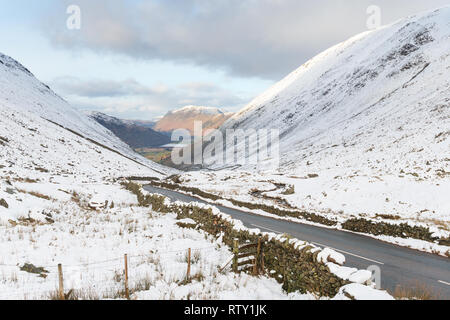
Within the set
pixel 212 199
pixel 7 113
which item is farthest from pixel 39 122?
pixel 212 199

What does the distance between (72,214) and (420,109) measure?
6463cm

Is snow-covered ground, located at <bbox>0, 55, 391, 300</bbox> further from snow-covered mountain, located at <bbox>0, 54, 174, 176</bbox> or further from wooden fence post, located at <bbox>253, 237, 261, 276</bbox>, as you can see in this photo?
snow-covered mountain, located at <bbox>0, 54, 174, 176</bbox>

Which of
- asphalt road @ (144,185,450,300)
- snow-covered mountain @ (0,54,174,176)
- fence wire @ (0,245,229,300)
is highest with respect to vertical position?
snow-covered mountain @ (0,54,174,176)

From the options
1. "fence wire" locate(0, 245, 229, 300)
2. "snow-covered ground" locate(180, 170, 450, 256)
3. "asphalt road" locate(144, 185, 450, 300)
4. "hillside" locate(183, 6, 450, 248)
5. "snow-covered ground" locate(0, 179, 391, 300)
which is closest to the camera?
"fence wire" locate(0, 245, 229, 300)

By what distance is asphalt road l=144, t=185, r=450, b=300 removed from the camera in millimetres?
9031

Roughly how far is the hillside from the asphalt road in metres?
4.63

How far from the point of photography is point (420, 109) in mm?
54250

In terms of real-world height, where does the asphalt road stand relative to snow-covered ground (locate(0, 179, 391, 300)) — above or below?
below

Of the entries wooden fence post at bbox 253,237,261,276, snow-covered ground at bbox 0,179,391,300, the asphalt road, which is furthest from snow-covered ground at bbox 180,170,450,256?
snow-covered ground at bbox 0,179,391,300

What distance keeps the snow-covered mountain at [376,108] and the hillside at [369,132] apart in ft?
1.06

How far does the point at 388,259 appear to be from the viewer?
454 inches

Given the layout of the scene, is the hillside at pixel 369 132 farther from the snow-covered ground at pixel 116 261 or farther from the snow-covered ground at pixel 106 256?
the snow-covered ground at pixel 106 256
